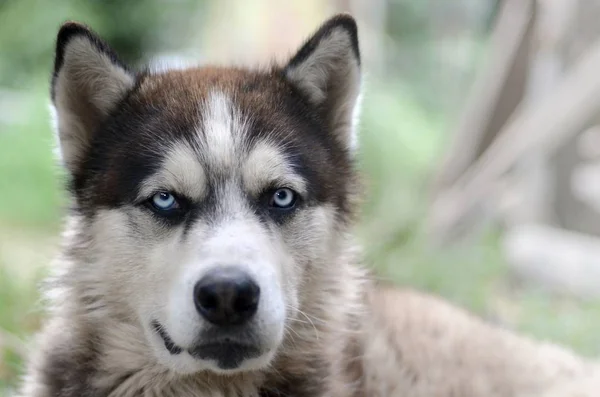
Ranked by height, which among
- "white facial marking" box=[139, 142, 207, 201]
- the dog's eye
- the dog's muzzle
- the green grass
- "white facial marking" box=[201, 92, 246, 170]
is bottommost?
the green grass

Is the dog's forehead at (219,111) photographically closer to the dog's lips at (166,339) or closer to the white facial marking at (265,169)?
the white facial marking at (265,169)

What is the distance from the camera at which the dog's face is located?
95.7 inches

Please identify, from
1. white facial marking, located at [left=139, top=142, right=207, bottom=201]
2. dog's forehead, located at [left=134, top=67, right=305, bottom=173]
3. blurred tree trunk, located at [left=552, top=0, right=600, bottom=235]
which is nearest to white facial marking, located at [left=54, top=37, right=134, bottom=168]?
dog's forehead, located at [left=134, top=67, right=305, bottom=173]

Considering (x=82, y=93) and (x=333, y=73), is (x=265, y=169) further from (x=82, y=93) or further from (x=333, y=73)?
(x=82, y=93)

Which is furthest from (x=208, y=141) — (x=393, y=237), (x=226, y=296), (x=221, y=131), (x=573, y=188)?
(x=573, y=188)

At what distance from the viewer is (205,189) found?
104 inches

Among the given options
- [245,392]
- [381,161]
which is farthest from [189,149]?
[381,161]

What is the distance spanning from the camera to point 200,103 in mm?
2801

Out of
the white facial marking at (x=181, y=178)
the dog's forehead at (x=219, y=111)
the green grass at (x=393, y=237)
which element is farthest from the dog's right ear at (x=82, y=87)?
the white facial marking at (x=181, y=178)

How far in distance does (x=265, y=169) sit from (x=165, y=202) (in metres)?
0.38

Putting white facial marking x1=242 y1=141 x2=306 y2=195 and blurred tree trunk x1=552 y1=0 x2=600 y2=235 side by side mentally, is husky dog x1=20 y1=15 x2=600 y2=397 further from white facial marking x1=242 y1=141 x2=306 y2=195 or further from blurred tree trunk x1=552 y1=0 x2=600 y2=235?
blurred tree trunk x1=552 y1=0 x2=600 y2=235

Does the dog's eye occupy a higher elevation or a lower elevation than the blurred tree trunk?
higher

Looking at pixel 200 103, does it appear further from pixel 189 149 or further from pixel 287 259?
pixel 287 259

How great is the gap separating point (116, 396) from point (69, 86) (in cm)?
123
